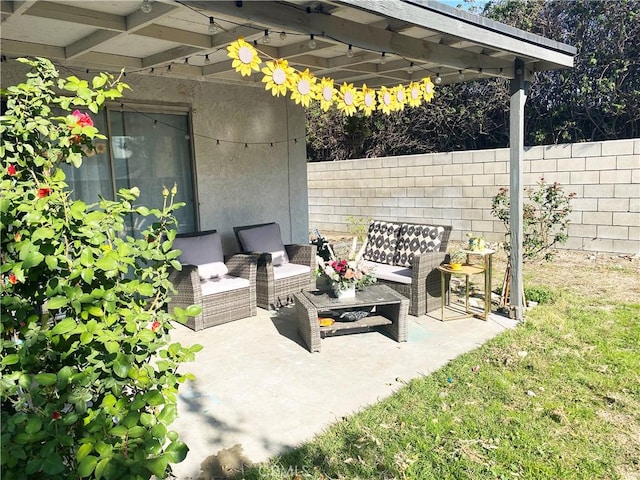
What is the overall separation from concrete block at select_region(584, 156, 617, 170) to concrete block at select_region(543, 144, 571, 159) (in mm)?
329

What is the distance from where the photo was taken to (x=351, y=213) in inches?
447

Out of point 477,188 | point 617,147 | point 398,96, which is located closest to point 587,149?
point 617,147

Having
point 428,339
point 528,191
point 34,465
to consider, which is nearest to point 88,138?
point 34,465

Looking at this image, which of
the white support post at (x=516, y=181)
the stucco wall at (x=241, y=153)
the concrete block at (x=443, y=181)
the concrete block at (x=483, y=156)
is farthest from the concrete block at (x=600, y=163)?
the stucco wall at (x=241, y=153)

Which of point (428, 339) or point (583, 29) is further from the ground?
point (583, 29)

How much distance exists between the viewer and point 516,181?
4.89 metres

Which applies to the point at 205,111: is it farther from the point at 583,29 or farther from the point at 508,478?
the point at 583,29

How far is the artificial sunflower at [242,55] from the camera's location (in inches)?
123

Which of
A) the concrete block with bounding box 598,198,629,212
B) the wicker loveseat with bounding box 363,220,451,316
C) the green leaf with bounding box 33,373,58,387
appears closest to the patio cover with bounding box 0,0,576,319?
the wicker loveseat with bounding box 363,220,451,316

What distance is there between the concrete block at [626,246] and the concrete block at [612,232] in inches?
3.0

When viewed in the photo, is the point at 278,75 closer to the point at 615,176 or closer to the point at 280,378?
the point at 280,378

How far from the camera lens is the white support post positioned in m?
4.80

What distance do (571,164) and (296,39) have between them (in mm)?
5467

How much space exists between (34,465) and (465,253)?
173 inches
